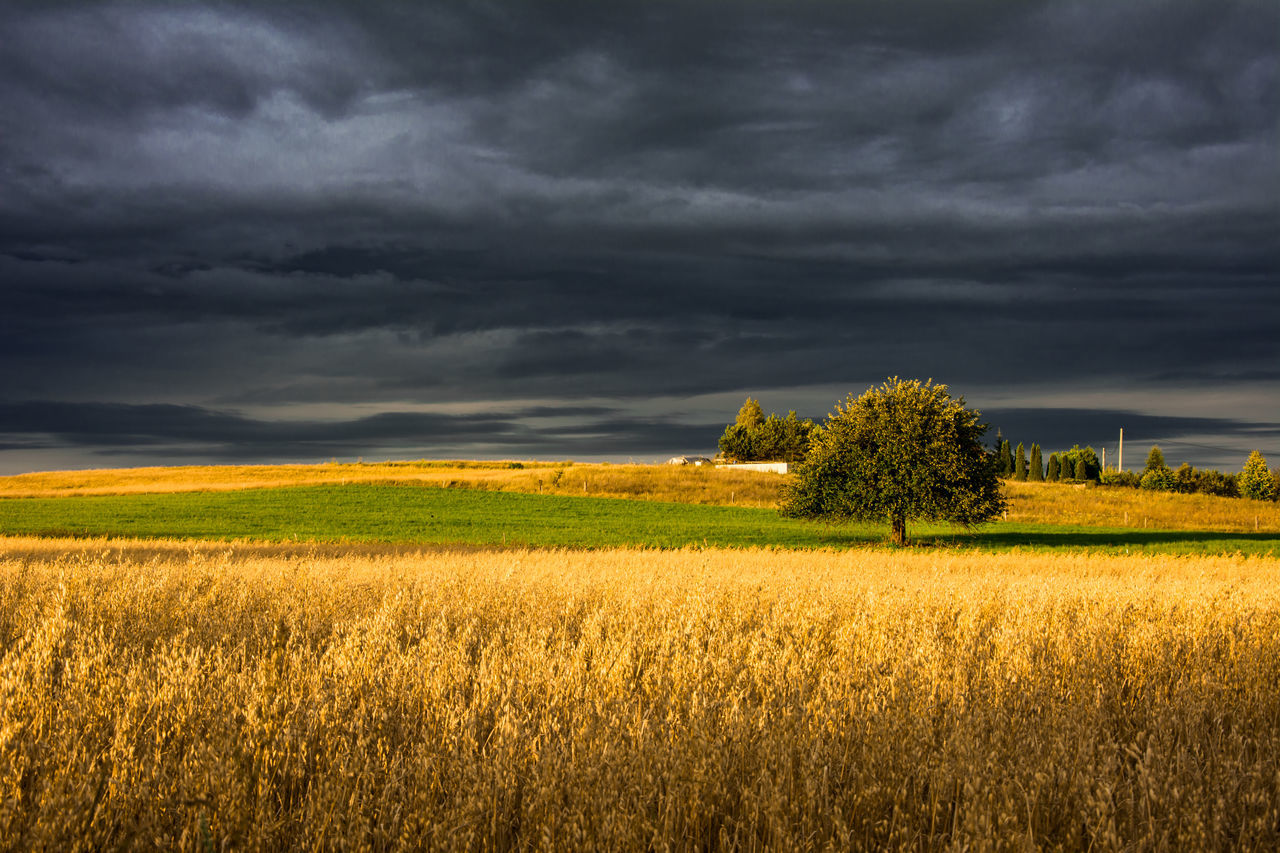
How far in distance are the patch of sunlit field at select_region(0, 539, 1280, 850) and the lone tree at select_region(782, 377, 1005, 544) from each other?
2714 cm

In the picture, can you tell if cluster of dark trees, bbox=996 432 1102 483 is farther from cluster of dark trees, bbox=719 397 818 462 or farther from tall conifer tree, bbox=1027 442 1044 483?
cluster of dark trees, bbox=719 397 818 462

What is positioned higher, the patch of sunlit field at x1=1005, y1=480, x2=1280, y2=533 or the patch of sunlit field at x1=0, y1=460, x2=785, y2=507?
the patch of sunlit field at x1=0, y1=460, x2=785, y2=507

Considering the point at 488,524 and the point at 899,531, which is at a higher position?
the point at 899,531

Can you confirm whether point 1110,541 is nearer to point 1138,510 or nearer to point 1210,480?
point 1138,510

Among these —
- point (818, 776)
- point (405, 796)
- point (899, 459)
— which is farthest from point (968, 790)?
point (899, 459)

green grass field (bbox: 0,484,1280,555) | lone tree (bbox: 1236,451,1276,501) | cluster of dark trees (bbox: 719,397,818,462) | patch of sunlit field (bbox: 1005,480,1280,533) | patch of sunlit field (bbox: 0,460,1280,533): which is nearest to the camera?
green grass field (bbox: 0,484,1280,555)

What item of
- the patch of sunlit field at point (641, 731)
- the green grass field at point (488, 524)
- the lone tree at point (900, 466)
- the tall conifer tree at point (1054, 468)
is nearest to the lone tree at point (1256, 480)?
the tall conifer tree at point (1054, 468)

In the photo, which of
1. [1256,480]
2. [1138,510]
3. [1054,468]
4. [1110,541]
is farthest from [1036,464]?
[1110,541]

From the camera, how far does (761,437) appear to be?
132500 mm

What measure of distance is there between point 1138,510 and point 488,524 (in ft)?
191

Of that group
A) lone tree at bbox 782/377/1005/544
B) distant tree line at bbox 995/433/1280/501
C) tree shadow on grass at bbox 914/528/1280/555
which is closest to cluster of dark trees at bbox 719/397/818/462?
distant tree line at bbox 995/433/1280/501

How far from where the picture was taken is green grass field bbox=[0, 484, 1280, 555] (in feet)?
131

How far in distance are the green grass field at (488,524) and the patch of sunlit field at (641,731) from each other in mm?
24976

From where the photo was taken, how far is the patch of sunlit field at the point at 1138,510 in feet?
202
